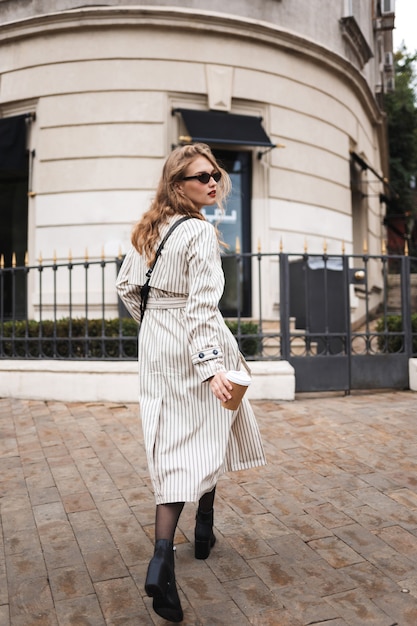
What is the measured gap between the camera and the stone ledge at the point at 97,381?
21.2 feet

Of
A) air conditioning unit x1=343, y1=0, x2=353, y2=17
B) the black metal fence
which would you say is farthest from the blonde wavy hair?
air conditioning unit x1=343, y1=0, x2=353, y2=17

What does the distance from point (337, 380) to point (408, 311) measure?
1.26m

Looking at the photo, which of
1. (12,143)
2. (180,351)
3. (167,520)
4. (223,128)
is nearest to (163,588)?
(167,520)

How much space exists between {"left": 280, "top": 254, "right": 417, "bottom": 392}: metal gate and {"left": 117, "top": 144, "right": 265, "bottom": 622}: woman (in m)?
4.15

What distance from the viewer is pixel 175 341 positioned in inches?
96.4

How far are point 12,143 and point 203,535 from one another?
29.4 feet

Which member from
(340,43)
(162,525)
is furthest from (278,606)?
(340,43)

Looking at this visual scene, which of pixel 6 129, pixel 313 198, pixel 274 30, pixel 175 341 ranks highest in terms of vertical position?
pixel 274 30

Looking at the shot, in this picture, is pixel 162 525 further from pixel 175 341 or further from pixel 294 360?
pixel 294 360

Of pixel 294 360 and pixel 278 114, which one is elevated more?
pixel 278 114

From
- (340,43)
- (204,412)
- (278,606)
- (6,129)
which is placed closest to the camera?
(278,606)

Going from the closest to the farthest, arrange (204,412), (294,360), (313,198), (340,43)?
(204,412) → (294,360) → (313,198) → (340,43)

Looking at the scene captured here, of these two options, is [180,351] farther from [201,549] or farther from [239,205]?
[239,205]

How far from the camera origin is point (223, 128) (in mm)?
9750
